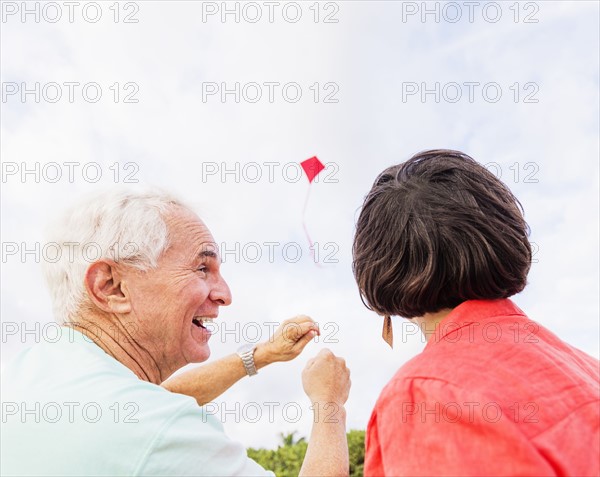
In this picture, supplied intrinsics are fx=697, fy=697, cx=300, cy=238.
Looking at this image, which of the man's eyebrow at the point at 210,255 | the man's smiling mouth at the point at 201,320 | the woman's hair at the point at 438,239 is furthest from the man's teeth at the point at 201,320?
the woman's hair at the point at 438,239

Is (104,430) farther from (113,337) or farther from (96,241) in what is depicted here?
(96,241)

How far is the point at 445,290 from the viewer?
2398 mm

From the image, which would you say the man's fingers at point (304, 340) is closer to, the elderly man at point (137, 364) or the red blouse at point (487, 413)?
the elderly man at point (137, 364)

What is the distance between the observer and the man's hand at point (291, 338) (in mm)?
3451

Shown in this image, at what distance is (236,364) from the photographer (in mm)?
3672

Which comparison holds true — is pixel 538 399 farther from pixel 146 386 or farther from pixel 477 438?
pixel 146 386

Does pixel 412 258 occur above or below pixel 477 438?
above

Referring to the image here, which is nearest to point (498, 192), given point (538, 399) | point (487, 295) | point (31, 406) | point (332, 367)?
point (487, 295)

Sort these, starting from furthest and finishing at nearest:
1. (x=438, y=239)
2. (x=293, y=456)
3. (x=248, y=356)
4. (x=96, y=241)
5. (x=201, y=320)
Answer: (x=293, y=456), (x=248, y=356), (x=201, y=320), (x=96, y=241), (x=438, y=239)

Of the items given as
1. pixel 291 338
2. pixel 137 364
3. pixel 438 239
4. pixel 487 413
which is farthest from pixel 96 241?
pixel 487 413

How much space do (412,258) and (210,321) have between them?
1.27 meters

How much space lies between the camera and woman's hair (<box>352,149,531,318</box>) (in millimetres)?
2352

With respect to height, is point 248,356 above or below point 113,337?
below

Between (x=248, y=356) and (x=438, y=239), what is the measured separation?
5.28 ft
